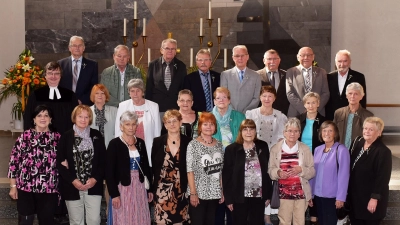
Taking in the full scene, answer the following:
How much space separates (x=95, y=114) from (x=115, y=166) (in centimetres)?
85

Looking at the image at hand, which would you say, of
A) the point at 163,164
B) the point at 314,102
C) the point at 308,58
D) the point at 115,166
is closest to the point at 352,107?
the point at 314,102

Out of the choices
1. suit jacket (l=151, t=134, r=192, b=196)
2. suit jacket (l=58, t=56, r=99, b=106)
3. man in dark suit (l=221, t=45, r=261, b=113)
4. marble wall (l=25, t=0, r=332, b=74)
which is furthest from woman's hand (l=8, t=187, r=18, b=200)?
marble wall (l=25, t=0, r=332, b=74)

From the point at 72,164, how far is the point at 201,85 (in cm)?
170

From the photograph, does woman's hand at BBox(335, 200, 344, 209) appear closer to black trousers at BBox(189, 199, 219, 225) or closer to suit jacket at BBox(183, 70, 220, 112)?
black trousers at BBox(189, 199, 219, 225)

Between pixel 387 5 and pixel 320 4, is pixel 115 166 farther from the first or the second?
pixel 387 5

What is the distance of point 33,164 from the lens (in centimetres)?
507

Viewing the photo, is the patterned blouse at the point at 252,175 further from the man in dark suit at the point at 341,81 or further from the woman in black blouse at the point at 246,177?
the man in dark suit at the point at 341,81

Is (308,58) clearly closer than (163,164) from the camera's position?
No

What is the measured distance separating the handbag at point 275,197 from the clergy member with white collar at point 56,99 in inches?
81.9

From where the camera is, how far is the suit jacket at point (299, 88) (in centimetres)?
613

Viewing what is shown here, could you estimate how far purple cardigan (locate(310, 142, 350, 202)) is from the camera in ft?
16.8

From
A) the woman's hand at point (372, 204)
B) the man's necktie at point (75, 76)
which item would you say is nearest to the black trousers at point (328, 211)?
the woman's hand at point (372, 204)

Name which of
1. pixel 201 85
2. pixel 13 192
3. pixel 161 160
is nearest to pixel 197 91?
pixel 201 85

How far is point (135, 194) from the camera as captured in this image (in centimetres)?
514
